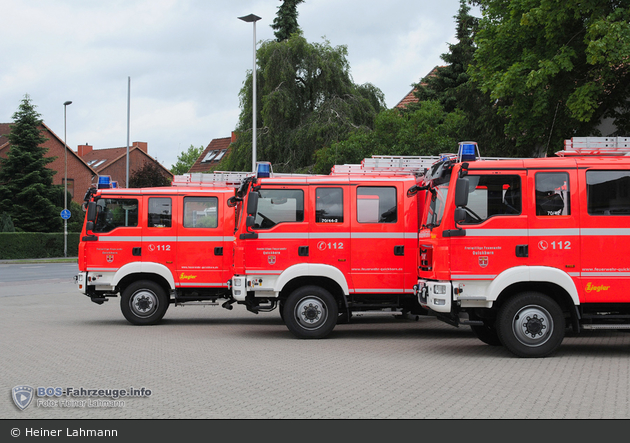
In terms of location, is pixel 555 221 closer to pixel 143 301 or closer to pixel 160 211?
pixel 160 211

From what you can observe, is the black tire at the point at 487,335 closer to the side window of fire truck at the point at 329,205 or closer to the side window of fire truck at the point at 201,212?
the side window of fire truck at the point at 329,205

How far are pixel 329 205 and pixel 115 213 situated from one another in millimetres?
4816

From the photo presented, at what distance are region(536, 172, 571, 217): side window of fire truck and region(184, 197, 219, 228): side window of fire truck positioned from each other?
672 cm

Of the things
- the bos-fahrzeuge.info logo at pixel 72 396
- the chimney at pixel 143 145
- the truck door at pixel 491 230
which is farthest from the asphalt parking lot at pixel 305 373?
the chimney at pixel 143 145

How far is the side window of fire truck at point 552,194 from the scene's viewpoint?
926 cm

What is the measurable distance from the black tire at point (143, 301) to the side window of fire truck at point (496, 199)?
6.77 meters

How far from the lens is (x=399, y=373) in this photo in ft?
26.6

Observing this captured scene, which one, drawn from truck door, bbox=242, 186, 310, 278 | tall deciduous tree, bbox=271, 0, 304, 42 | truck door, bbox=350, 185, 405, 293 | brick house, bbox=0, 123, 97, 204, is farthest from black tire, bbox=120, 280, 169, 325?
brick house, bbox=0, 123, 97, 204

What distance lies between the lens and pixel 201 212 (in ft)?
44.4

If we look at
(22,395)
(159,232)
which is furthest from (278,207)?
(22,395)

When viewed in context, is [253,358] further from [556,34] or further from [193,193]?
[556,34]

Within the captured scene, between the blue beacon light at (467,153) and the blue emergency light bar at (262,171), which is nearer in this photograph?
the blue beacon light at (467,153)

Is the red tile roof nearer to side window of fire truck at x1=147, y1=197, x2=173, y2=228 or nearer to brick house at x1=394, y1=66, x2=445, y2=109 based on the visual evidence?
brick house at x1=394, y1=66, x2=445, y2=109

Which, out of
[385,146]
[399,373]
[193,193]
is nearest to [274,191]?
[193,193]
